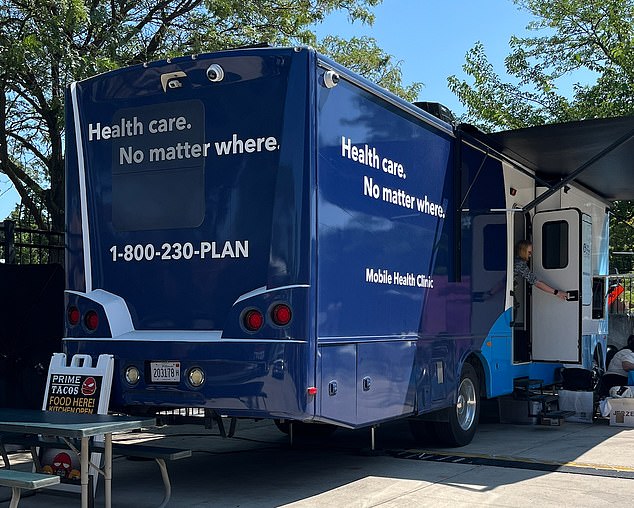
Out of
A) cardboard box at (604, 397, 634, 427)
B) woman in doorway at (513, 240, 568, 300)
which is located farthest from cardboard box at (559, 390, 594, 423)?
woman in doorway at (513, 240, 568, 300)

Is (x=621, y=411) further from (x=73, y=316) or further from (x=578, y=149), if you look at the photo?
(x=73, y=316)

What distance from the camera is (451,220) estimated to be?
898cm

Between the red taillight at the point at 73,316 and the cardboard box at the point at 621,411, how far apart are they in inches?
276

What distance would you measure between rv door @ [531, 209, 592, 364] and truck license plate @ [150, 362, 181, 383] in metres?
6.13

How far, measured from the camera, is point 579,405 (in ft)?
37.3

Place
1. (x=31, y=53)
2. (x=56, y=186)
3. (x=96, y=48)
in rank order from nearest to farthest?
1. (x=31, y=53)
2. (x=96, y=48)
3. (x=56, y=186)

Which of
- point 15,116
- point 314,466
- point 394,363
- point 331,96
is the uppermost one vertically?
point 15,116

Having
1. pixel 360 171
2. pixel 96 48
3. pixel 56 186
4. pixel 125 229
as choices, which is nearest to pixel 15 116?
pixel 56 186

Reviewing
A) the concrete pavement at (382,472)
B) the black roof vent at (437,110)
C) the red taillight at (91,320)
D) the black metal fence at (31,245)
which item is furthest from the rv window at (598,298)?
the red taillight at (91,320)

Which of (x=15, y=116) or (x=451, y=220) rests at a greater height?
(x=15, y=116)

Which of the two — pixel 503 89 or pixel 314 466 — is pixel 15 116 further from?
pixel 503 89

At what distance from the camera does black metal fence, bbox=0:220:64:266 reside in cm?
977

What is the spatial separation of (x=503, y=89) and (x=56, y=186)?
10.4 meters

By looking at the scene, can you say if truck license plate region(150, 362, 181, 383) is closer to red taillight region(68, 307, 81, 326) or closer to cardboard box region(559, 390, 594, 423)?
red taillight region(68, 307, 81, 326)
